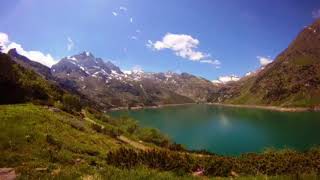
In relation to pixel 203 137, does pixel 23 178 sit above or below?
above

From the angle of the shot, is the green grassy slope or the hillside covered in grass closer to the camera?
the green grassy slope

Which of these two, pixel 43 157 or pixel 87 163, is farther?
pixel 87 163

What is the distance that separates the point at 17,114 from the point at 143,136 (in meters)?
82.2

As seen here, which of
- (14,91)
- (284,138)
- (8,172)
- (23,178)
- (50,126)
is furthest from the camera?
(284,138)

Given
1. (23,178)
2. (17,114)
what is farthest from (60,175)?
(17,114)

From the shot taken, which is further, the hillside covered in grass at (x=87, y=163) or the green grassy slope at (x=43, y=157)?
the hillside covered in grass at (x=87, y=163)

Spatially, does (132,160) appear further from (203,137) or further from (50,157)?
(203,137)

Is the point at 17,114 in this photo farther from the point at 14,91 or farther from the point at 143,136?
the point at 143,136

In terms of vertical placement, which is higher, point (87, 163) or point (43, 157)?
point (43, 157)

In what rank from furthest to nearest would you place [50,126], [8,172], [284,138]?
[284,138], [50,126], [8,172]

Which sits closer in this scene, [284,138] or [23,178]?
[23,178]

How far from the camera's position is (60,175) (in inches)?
552

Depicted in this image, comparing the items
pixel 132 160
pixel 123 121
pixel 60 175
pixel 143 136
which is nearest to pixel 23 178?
pixel 60 175

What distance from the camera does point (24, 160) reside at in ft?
67.5
